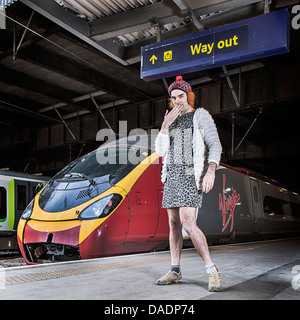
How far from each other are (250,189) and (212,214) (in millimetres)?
3603

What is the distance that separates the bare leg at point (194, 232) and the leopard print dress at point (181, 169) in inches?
2.3

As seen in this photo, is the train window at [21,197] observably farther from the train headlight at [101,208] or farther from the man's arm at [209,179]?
the man's arm at [209,179]

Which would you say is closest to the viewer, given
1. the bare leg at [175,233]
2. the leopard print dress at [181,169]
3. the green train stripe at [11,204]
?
the leopard print dress at [181,169]

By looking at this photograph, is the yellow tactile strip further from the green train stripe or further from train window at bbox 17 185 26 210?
train window at bbox 17 185 26 210

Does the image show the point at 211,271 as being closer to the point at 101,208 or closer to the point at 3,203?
the point at 101,208

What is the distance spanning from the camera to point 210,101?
14.1m

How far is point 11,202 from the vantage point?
40.1 ft

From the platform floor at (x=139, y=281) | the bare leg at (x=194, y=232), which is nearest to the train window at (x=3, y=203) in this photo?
the platform floor at (x=139, y=281)

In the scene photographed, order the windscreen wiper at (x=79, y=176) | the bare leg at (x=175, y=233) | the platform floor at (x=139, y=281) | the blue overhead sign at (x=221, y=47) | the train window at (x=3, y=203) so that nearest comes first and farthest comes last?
the platform floor at (x=139, y=281) < the bare leg at (x=175, y=233) < the windscreen wiper at (x=79, y=176) < the blue overhead sign at (x=221, y=47) < the train window at (x=3, y=203)

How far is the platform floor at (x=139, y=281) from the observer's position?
8.77ft

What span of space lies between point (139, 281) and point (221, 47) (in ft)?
17.1

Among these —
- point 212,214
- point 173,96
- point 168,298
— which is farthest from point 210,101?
point 168,298

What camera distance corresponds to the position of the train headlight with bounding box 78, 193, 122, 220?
555 cm
